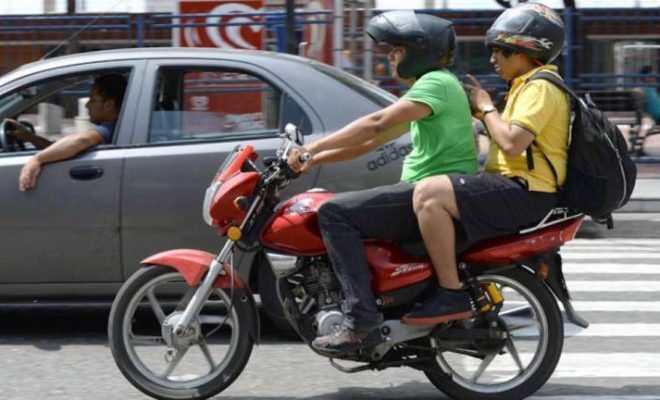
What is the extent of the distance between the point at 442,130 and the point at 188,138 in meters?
1.95

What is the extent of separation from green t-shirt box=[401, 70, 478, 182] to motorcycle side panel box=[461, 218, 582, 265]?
1.09ft

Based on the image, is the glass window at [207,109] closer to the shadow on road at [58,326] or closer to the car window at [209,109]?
the car window at [209,109]

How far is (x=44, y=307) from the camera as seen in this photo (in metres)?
7.80

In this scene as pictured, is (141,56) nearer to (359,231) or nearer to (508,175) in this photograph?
(359,231)

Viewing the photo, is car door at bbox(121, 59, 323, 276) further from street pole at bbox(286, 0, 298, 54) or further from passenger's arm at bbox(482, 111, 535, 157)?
street pole at bbox(286, 0, 298, 54)

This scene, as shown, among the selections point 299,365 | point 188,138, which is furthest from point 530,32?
point 188,138

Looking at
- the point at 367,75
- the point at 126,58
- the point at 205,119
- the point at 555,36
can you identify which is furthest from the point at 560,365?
the point at 367,75

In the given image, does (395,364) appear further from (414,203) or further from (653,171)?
(653,171)

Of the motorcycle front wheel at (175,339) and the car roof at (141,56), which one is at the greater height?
the car roof at (141,56)

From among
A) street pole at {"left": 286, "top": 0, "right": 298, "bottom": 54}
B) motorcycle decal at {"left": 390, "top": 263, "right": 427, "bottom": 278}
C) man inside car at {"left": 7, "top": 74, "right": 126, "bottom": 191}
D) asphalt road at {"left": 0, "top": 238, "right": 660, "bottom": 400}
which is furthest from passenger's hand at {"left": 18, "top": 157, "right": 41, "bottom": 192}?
street pole at {"left": 286, "top": 0, "right": 298, "bottom": 54}

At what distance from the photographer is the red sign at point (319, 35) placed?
14.0 metres

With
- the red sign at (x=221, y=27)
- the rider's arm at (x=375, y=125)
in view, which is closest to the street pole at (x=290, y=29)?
the red sign at (x=221, y=27)

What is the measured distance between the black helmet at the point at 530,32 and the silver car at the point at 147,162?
1502mm

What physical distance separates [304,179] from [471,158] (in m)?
1.50
